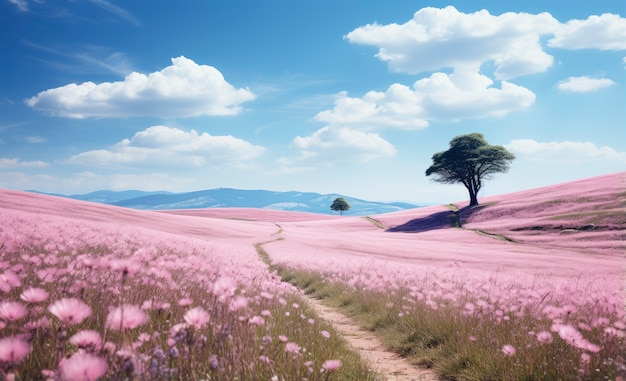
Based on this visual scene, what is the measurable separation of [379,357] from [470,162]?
5396cm

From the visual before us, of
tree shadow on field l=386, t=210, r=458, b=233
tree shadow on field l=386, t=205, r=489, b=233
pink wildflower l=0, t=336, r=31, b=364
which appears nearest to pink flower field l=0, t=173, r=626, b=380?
pink wildflower l=0, t=336, r=31, b=364

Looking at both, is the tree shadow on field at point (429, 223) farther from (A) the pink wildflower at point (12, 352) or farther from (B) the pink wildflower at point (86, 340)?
(A) the pink wildflower at point (12, 352)

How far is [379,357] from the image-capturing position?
6.48 meters

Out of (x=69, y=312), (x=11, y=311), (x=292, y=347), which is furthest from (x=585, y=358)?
(x=11, y=311)

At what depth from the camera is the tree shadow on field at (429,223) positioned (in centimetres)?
4987

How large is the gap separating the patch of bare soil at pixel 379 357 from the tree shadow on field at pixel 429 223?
4193 centimetres

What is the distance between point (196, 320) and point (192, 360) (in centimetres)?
50

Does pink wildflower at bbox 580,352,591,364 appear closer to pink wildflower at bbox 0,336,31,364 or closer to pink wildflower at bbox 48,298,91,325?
pink wildflower at bbox 48,298,91,325

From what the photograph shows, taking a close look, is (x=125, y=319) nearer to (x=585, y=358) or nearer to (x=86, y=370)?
(x=86, y=370)

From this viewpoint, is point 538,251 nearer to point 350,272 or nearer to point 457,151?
point 350,272

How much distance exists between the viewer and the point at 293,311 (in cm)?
632

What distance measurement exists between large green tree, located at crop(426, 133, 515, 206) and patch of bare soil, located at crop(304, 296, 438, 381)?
164 ft

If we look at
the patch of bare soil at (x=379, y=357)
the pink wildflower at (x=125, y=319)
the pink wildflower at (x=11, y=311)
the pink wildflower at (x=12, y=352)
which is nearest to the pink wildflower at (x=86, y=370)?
the pink wildflower at (x=12, y=352)

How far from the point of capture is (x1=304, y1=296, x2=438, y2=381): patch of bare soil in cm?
543
